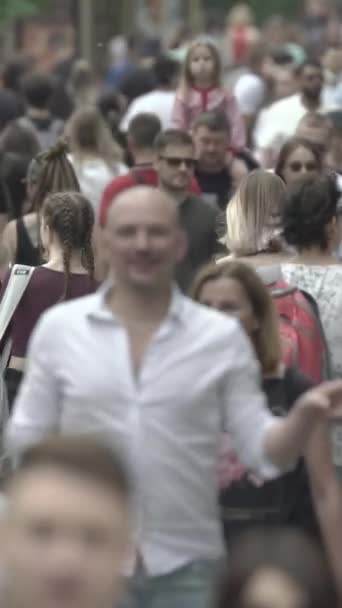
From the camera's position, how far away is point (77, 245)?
864 cm

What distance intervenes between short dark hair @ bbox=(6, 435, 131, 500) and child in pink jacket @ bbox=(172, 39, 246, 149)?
34.4ft

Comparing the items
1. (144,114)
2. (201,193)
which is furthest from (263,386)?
(144,114)

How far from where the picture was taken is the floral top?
7828 mm

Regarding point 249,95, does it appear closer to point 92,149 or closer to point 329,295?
point 92,149

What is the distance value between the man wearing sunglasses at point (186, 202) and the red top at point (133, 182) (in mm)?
181

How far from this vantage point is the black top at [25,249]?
1037cm

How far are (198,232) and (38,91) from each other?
610 centimetres

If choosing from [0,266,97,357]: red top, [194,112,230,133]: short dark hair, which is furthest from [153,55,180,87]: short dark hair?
[0,266,97,357]: red top

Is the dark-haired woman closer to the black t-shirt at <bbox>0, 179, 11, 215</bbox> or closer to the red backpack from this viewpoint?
the black t-shirt at <bbox>0, 179, 11, 215</bbox>

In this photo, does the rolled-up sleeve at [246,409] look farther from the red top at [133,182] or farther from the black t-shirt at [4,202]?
the black t-shirt at [4,202]

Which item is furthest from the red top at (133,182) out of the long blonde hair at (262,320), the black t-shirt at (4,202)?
the long blonde hair at (262,320)

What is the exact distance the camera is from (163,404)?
5.41m

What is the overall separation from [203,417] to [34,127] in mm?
11098

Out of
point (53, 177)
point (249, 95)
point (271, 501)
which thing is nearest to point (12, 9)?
point (249, 95)
